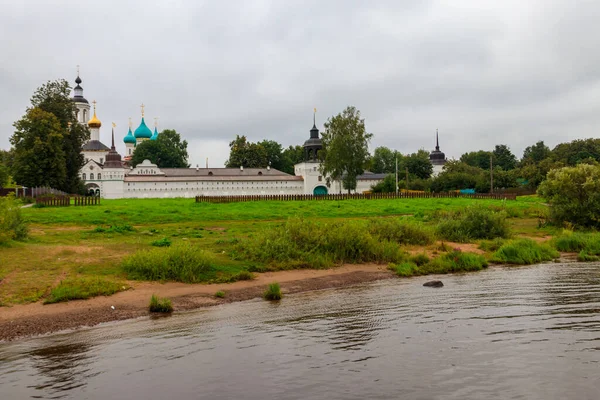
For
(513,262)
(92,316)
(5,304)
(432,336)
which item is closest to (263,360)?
(432,336)

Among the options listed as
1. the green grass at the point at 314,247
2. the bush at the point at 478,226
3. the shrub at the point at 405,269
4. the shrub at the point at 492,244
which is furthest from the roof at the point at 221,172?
the shrub at the point at 405,269

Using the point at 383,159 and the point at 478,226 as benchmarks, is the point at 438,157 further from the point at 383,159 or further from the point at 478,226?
the point at 478,226

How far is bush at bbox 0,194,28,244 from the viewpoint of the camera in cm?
1731

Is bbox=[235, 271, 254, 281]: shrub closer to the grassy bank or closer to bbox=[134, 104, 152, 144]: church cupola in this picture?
the grassy bank

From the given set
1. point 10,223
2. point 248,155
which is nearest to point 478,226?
point 10,223

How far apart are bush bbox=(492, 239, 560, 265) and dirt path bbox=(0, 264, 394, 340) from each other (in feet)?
17.3

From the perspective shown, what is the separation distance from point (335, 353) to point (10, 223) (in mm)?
14048

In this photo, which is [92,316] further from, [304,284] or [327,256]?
[327,256]

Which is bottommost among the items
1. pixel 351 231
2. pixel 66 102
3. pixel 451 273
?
pixel 451 273

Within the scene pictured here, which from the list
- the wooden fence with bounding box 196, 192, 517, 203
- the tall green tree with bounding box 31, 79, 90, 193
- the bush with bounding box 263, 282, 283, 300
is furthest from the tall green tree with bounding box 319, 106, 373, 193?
the bush with bounding box 263, 282, 283, 300

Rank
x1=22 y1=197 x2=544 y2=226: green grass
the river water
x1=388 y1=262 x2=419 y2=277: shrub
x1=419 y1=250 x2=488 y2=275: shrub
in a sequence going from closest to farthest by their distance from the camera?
the river water, x1=388 y1=262 x2=419 y2=277: shrub, x1=419 y1=250 x2=488 y2=275: shrub, x1=22 y1=197 x2=544 y2=226: green grass

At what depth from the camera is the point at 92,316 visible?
11.8 m

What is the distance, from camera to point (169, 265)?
15.0m

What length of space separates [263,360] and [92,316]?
196 inches
